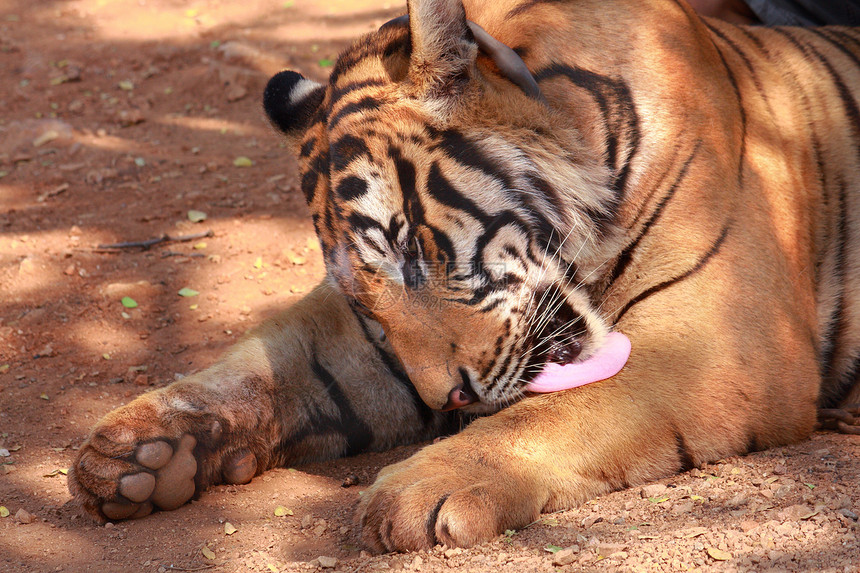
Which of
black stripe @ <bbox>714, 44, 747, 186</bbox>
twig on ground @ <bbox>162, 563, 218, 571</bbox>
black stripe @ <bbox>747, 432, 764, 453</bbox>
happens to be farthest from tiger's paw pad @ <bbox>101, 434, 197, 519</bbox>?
black stripe @ <bbox>714, 44, 747, 186</bbox>

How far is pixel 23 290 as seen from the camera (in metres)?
3.30

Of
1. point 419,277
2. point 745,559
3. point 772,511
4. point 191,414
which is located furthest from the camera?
point 191,414

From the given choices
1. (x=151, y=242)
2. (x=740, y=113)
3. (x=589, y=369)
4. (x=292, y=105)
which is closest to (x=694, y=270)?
(x=589, y=369)


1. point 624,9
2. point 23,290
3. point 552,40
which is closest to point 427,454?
point 552,40

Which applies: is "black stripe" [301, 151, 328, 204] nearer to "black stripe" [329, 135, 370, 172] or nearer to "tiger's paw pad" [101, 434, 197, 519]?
"black stripe" [329, 135, 370, 172]

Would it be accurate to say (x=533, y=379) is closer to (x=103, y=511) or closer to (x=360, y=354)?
(x=360, y=354)

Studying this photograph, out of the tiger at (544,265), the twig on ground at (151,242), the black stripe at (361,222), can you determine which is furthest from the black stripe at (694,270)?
the twig on ground at (151,242)

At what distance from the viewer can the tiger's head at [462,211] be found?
1.97m

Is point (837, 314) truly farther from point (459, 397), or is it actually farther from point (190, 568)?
point (190, 568)

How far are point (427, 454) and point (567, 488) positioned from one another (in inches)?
12.5

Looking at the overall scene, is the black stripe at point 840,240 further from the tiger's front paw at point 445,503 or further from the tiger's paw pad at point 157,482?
the tiger's paw pad at point 157,482

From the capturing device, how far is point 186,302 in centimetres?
334

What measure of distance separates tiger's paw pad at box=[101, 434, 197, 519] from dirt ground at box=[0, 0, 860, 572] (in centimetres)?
5

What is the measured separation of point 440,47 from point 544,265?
583 mm
